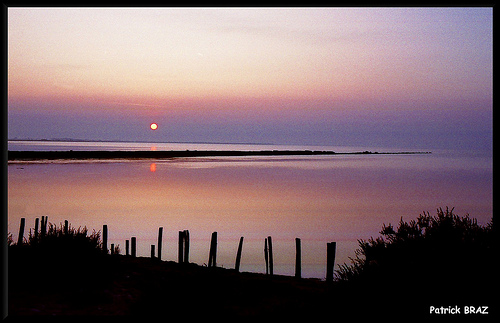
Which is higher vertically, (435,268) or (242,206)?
(242,206)

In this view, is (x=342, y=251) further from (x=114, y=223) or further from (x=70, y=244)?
(x=70, y=244)

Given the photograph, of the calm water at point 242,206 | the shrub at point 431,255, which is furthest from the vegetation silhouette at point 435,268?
the calm water at point 242,206

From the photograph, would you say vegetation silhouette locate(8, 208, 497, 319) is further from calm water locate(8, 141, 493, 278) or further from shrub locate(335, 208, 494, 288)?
calm water locate(8, 141, 493, 278)

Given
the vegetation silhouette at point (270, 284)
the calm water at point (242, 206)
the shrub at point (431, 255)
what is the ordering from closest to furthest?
the vegetation silhouette at point (270, 284)
the shrub at point (431, 255)
the calm water at point (242, 206)

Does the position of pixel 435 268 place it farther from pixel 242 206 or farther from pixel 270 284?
pixel 242 206

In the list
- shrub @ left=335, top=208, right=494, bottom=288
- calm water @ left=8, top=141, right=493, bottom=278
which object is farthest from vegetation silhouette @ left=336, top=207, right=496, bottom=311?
calm water @ left=8, top=141, right=493, bottom=278

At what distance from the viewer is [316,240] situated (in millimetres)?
28141

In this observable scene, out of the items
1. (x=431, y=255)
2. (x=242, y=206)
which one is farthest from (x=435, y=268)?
(x=242, y=206)

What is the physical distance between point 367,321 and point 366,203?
116ft

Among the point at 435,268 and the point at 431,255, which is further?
the point at 431,255

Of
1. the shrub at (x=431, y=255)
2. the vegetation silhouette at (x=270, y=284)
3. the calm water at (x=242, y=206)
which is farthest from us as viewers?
the calm water at (x=242, y=206)

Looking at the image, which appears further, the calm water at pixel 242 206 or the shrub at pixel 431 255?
the calm water at pixel 242 206

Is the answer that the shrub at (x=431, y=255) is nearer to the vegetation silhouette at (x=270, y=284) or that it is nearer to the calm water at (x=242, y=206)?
the vegetation silhouette at (x=270, y=284)
